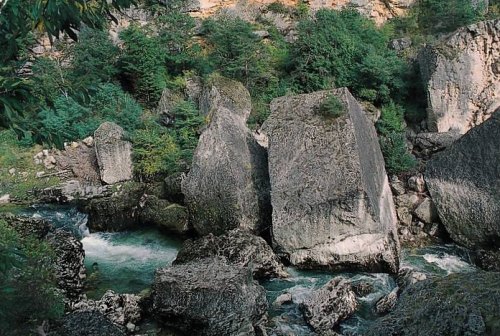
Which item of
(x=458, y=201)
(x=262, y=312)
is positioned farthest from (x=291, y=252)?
(x=458, y=201)

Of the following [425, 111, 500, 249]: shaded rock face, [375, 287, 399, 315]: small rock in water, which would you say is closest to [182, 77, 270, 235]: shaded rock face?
[375, 287, 399, 315]: small rock in water

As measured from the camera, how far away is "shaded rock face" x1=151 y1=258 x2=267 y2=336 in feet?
31.6

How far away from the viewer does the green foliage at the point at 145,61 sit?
2434 cm

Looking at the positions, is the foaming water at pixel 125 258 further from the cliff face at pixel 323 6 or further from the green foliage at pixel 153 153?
the cliff face at pixel 323 6

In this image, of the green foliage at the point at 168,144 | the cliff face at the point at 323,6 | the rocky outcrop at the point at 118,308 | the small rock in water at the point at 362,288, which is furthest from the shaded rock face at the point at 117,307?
the cliff face at the point at 323,6

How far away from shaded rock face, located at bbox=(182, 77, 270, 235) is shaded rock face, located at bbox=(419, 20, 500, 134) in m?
10.2

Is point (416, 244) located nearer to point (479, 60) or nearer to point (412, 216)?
point (412, 216)

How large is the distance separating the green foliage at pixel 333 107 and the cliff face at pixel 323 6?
1847 centimetres

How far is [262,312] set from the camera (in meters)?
10.2

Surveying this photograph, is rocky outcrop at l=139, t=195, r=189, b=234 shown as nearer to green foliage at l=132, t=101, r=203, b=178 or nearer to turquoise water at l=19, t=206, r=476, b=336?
turquoise water at l=19, t=206, r=476, b=336

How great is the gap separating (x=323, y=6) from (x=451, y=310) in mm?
28260

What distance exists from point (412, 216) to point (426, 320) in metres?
11.1

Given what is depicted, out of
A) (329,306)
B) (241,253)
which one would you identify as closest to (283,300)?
(329,306)

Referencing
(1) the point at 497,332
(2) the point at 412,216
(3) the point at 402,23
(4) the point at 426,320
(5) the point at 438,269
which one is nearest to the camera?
(1) the point at 497,332
